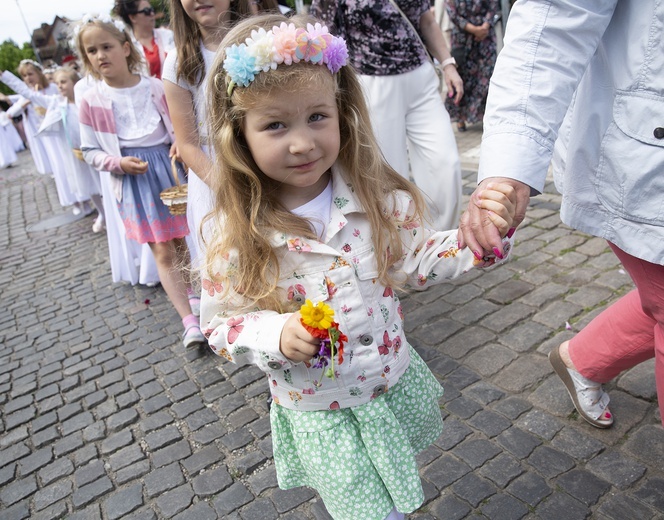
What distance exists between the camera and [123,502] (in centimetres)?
243

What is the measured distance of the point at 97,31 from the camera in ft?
11.4

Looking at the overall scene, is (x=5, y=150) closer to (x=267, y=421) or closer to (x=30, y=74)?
(x=30, y=74)

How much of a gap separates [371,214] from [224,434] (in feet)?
5.48

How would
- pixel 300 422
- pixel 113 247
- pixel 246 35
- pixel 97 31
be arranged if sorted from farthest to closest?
pixel 113 247, pixel 97 31, pixel 300 422, pixel 246 35

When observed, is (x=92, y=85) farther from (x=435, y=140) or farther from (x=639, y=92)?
(x=639, y=92)

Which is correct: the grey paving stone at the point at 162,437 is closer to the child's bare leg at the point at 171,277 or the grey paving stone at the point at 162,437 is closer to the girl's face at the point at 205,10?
the child's bare leg at the point at 171,277

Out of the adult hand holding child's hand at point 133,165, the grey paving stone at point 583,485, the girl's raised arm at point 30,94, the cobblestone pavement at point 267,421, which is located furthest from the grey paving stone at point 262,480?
the girl's raised arm at point 30,94

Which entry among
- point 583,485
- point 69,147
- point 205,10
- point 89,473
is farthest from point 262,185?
point 69,147

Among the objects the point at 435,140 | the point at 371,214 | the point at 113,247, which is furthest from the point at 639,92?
the point at 113,247

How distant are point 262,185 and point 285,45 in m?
0.39

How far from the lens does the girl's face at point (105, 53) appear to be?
348 cm

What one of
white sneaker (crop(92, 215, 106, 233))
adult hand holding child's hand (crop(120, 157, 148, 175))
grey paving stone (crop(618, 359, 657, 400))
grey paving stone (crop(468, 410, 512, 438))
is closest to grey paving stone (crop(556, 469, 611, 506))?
grey paving stone (crop(468, 410, 512, 438))

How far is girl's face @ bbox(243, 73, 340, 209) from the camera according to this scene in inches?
55.1

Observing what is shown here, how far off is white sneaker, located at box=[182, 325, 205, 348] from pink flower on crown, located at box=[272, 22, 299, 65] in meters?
2.50
